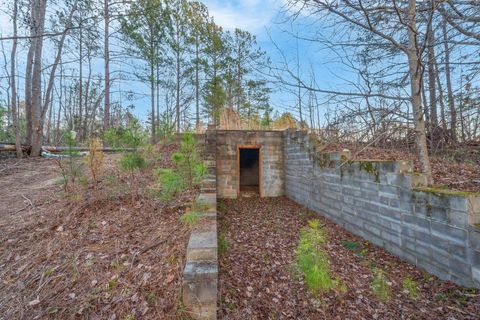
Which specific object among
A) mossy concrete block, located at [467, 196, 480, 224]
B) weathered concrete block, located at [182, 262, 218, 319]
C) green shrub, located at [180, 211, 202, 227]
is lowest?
weathered concrete block, located at [182, 262, 218, 319]

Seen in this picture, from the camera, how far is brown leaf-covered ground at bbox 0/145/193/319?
1.81m

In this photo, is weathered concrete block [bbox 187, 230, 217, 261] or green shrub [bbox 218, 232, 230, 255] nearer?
weathered concrete block [bbox 187, 230, 217, 261]

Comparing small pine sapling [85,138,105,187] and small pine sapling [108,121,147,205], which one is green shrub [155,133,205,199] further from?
small pine sapling [85,138,105,187]

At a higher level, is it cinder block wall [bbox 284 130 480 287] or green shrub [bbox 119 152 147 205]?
green shrub [bbox 119 152 147 205]

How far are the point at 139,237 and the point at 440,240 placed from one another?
132 inches

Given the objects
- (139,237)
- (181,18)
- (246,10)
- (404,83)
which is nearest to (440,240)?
(404,83)

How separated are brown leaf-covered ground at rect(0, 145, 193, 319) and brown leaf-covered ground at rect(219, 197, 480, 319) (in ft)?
2.22

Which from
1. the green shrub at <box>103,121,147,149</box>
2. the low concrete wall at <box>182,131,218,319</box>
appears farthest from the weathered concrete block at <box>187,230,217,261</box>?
the green shrub at <box>103,121,147,149</box>

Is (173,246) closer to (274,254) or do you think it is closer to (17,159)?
(274,254)

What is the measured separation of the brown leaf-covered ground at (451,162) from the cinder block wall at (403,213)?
0.46m

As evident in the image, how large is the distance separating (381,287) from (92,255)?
312 cm

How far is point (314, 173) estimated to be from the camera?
5105 millimetres

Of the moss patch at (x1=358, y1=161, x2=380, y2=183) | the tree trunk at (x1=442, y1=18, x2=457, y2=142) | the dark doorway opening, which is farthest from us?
the dark doorway opening

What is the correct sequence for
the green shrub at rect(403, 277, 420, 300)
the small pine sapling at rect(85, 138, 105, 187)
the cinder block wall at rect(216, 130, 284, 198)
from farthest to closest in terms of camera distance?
the cinder block wall at rect(216, 130, 284, 198)
the small pine sapling at rect(85, 138, 105, 187)
the green shrub at rect(403, 277, 420, 300)
